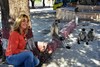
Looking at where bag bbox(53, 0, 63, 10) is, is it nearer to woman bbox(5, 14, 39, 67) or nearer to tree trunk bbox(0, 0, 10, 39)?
tree trunk bbox(0, 0, 10, 39)

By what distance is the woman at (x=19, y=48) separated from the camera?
18.1 ft

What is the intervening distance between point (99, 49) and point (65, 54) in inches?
66.9

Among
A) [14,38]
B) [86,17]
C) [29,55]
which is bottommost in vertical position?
[86,17]

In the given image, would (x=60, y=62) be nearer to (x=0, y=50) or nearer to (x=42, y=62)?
(x=42, y=62)

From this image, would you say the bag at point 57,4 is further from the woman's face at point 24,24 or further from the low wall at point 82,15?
the woman's face at point 24,24

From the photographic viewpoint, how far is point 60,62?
941cm

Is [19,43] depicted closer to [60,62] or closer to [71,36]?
[60,62]

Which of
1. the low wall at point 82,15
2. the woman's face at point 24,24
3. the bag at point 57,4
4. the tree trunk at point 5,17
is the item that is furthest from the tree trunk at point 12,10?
the bag at point 57,4

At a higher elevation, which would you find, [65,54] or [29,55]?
[29,55]

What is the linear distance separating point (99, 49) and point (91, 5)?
1311 centimetres

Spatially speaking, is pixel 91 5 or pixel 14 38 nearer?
pixel 14 38

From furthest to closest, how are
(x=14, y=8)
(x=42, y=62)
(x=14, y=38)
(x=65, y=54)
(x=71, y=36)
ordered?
1. (x=71, y=36)
2. (x=65, y=54)
3. (x=42, y=62)
4. (x=14, y=8)
5. (x=14, y=38)

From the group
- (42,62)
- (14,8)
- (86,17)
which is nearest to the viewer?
(14,8)

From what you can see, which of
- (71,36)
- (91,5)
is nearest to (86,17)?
(91,5)
